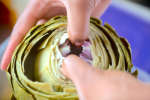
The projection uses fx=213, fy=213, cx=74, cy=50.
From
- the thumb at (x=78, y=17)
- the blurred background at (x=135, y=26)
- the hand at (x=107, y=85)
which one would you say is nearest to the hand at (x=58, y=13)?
the thumb at (x=78, y=17)

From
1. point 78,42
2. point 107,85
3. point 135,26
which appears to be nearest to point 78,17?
point 78,42

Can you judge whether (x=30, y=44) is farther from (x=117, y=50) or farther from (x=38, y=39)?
(x=117, y=50)

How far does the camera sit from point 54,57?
604 millimetres

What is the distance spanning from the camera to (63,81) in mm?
578

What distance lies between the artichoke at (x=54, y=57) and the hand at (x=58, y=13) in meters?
0.07

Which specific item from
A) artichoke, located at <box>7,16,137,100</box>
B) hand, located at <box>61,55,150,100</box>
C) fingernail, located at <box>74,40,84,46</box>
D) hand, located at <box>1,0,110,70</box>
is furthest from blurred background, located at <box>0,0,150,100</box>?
hand, located at <box>61,55,150,100</box>

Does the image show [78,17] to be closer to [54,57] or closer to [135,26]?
[54,57]

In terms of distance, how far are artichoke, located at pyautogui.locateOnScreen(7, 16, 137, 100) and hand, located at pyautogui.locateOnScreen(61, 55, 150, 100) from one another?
0.48 feet

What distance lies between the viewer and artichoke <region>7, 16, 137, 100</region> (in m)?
0.56

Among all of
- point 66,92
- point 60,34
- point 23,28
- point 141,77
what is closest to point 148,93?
point 66,92

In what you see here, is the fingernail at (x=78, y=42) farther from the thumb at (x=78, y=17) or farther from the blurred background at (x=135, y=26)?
the blurred background at (x=135, y=26)

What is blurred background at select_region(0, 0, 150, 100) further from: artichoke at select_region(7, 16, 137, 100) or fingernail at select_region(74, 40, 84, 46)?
fingernail at select_region(74, 40, 84, 46)

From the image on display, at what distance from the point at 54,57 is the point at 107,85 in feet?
0.87

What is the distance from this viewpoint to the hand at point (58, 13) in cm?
53
